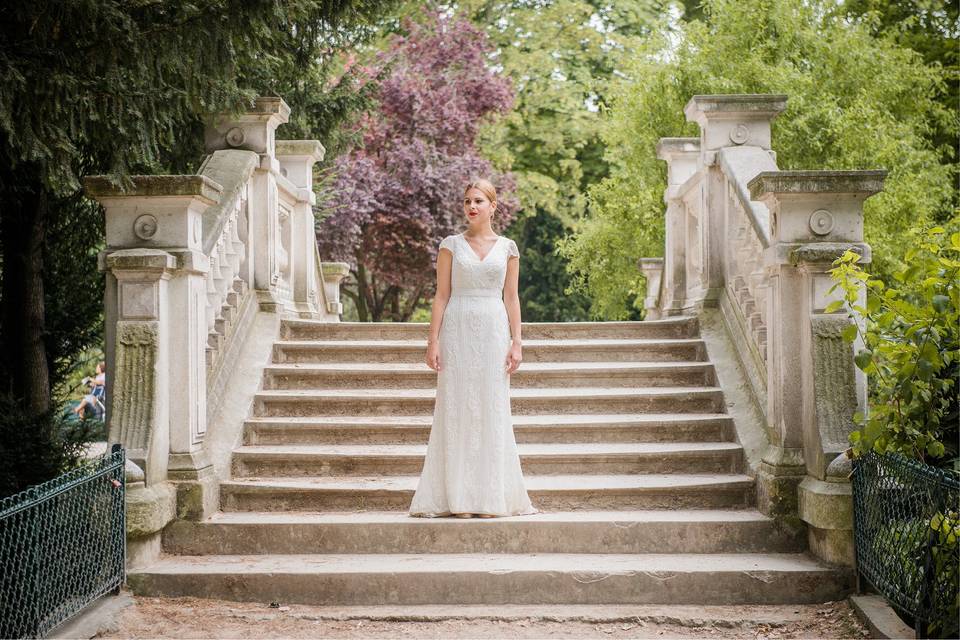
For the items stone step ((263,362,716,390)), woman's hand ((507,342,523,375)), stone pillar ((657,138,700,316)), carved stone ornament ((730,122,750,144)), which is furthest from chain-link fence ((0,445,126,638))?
stone pillar ((657,138,700,316))

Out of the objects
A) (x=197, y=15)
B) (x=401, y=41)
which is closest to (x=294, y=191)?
(x=197, y=15)

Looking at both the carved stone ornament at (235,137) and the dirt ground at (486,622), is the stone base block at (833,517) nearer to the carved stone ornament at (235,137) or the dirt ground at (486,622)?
the dirt ground at (486,622)

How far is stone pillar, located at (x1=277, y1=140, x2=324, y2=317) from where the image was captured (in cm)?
839

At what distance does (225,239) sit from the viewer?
6.41 meters

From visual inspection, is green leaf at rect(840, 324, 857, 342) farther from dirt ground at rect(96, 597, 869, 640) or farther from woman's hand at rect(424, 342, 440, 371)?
woman's hand at rect(424, 342, 440, 371)

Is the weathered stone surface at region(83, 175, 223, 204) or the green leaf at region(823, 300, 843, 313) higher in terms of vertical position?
the weathered stone surface at region(83, 175, 223, 204)

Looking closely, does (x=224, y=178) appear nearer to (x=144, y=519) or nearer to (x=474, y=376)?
(x=474, y=376)

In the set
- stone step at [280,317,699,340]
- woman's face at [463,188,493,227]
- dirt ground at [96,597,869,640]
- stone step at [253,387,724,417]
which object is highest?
woman's face at [463,188,493,227]

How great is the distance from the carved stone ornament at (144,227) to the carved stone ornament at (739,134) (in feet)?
13.9

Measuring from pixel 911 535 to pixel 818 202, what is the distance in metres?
1.90

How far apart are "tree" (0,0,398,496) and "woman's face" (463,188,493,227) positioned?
1445 mm

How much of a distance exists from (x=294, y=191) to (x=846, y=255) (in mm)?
5023

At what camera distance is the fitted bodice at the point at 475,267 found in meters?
5.41

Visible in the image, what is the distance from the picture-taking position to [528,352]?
23.2ft
